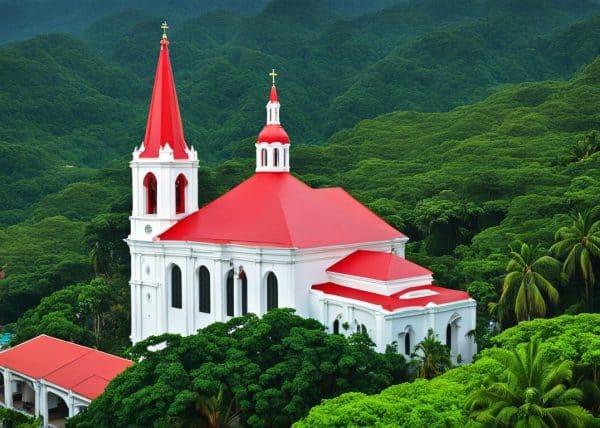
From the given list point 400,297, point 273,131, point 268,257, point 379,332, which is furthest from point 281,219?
point 379,332

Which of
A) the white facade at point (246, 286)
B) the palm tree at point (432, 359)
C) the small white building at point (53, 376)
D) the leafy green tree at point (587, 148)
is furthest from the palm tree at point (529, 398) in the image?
the leafy green tree at point (587, 148)

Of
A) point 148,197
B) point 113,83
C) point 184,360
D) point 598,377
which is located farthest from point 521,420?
point 113,83

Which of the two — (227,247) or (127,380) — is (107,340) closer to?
(227,247)

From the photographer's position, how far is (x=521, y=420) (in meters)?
18.7

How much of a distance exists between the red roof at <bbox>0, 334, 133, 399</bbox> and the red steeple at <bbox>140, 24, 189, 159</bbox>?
8398 mm

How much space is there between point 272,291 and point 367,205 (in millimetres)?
20331

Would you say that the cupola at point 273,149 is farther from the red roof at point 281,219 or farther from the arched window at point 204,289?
the arched window at point 204,289

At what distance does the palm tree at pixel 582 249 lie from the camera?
105 ft

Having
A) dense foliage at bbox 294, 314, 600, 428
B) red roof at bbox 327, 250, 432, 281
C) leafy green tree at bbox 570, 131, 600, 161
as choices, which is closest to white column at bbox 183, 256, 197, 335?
red roof at bbox 327, 250, 432, 281

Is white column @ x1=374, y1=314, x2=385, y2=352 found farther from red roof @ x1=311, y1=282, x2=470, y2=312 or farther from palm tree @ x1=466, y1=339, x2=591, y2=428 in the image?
palm tree @ x1=466, y1=339, x2=591, y2=428

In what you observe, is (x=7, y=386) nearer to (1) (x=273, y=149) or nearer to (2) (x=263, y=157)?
(2) (x=263, y=157)

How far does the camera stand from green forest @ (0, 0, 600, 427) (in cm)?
2295

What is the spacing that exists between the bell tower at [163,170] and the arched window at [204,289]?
9.91ft

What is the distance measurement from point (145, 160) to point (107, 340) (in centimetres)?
903
